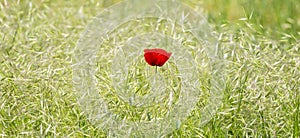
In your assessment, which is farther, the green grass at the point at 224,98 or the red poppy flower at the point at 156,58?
the green grass at the point at 224,98

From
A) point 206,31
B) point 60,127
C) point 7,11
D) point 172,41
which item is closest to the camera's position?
point 60,127

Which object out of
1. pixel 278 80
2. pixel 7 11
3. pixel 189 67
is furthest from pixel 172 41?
pixel 7 11

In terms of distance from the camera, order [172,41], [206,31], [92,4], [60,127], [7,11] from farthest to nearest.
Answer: [92,4], [7,11], [206,31], [172,41], [60,127]

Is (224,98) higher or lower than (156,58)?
lower

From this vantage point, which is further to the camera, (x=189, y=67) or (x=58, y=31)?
(x=58, y=31)

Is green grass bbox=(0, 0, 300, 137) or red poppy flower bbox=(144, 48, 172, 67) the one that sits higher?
red poppy flower bbox=(144, 48, 172, 67)

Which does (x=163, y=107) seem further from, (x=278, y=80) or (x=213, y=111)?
(x=278, y=80)

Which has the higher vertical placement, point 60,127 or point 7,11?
point 7,11

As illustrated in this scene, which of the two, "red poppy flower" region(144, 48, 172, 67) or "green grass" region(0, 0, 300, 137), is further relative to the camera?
"green grass" region(0, 0, 300, 137)

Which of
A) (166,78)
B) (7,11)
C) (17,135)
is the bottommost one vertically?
(17,135)

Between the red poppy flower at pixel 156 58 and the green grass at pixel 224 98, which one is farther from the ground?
the red poppy flower at pixel 156 58

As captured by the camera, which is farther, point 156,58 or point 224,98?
point 224,98
